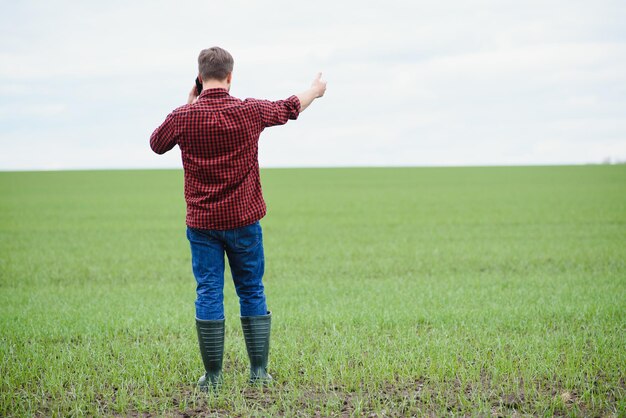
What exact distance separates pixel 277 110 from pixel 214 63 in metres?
0.61

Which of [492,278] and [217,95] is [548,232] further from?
[217,95]

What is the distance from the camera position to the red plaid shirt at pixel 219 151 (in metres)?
4.86

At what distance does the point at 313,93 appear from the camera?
5211mm

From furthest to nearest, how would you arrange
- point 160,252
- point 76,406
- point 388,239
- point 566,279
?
point 388,239
point 160,252
point 566,279
point 76,406

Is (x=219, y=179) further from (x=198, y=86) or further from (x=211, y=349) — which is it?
(x=211, y=349)

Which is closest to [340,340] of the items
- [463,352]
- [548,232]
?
[463,352]

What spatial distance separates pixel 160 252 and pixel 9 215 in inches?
556

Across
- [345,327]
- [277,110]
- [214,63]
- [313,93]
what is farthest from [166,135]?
[345,327]

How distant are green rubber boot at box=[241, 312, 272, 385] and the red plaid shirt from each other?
0.85m

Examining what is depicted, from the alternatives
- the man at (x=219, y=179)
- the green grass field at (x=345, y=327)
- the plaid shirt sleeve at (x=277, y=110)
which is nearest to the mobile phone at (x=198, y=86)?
the man at (x=219, y=179)

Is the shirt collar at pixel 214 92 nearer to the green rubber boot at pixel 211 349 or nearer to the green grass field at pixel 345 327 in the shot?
the green rubber boot at pixel 211 349

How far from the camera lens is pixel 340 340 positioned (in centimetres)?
663

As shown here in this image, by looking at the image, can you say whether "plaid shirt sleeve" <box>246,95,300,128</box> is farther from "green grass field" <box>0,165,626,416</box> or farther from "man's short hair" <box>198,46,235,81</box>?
"green grass field" <box>0,165,626,416</box>

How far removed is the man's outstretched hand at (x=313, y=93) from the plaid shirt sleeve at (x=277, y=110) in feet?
0.19
